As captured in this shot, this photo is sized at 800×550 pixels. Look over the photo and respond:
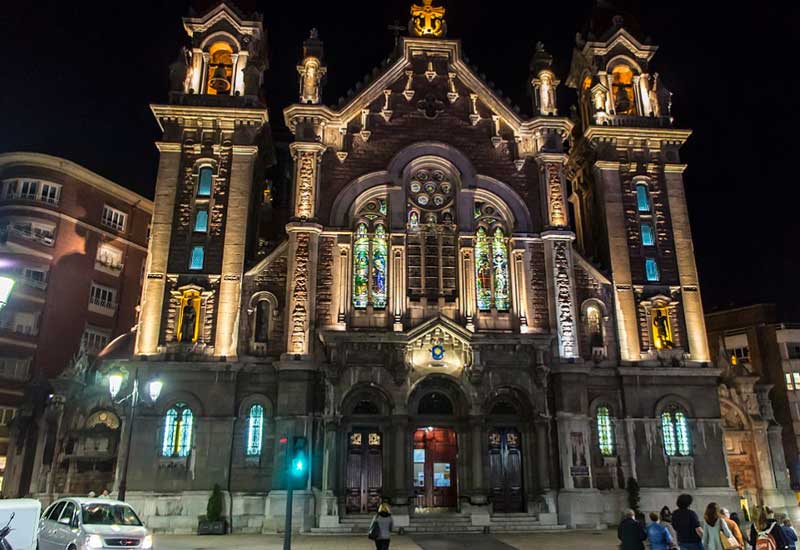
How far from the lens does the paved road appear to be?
2184 cm

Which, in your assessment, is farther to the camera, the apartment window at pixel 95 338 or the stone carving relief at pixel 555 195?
the apartment window at pixel 95 338

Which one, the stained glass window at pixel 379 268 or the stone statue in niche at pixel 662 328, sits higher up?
the stained glass window at pixel 379 268

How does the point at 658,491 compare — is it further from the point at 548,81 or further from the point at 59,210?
the point at 59,210

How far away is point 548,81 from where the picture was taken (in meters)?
34.6

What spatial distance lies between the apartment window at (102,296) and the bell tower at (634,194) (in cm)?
3243

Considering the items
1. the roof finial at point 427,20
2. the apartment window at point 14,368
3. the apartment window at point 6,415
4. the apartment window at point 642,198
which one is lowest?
the apartment window at point 6,415

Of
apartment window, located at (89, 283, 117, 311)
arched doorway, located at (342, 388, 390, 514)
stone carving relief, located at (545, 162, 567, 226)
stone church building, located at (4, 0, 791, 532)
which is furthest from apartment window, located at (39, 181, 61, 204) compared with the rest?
stone carving relief, located at (545, 162, 567, 226)

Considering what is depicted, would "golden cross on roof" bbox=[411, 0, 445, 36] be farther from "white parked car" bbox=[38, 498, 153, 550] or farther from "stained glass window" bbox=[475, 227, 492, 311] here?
"white parked car" bbox=[38, 498, 153, 550]

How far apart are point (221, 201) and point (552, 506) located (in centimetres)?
2055

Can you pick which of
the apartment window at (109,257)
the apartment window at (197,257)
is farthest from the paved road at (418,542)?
the apartment window at (109,257)

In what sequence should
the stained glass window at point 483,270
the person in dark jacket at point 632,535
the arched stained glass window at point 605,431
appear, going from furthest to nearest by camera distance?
the stained glass window at point 483,270 → the arched stained glass window at point 605,431 → the person in dark jacket at point 632,535

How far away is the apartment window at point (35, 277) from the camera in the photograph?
42.1 meters

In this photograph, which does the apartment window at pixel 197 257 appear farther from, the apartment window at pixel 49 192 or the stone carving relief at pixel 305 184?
the apartment window at pixel 49 192

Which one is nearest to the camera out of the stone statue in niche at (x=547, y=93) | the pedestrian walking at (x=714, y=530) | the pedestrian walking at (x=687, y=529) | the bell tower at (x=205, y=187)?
the pedestrian walking at (x=714, y=530)
